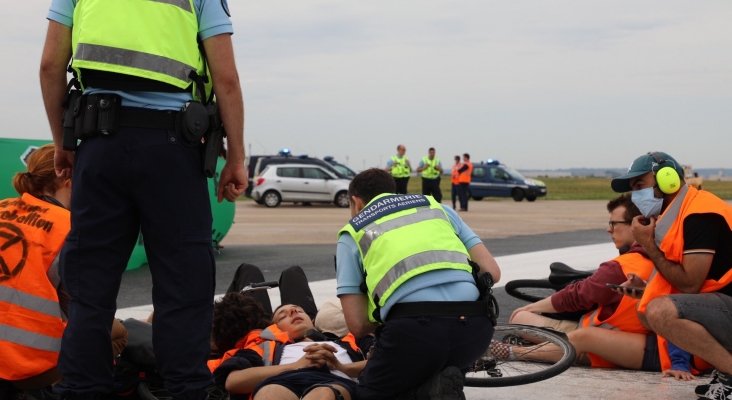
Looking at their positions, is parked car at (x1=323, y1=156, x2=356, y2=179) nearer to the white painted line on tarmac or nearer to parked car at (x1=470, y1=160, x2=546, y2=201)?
parked car at (x1=470, y1=160, x2=546, y2=201)

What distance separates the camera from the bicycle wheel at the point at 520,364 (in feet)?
16.1

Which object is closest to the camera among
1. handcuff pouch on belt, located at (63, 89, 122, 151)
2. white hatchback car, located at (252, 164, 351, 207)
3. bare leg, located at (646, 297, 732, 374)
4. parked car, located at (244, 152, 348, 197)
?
handcuff pouch on belt, located at (63, 89, 122, 151)

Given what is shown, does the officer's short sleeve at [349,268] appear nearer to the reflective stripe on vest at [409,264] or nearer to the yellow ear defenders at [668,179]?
the reflective stripe on vest at [409,264]

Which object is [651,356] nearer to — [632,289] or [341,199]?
[632,289]

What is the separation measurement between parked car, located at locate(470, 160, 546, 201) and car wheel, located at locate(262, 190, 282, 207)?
10199mm

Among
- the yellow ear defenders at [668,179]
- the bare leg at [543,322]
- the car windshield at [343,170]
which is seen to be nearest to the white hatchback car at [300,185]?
the car windshield at [343,170]

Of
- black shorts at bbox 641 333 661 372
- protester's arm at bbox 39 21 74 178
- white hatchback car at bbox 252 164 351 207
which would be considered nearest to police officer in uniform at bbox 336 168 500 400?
protester's arm at bbox 39 21 74 178

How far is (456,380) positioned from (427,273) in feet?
1.50

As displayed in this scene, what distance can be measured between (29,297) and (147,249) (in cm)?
89

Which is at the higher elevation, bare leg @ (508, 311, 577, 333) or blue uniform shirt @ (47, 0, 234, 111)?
blue uniform shirt @ (47, 0, 234, 111)

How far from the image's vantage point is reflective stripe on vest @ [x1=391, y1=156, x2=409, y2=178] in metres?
28.5

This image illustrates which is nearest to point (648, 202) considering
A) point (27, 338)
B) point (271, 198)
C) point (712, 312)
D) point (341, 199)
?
point (712, 312)

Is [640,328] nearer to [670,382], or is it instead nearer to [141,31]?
[670,382]

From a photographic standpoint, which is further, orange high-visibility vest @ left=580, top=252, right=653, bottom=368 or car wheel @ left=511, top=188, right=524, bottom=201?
car wheel @ left=511, top=188, right=524, bottom=201
